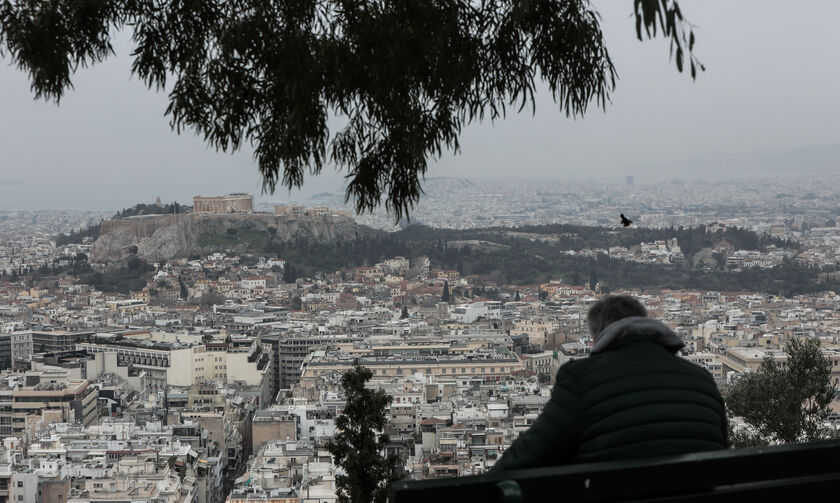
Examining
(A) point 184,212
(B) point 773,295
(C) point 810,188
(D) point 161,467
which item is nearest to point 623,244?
(B) point 773,295

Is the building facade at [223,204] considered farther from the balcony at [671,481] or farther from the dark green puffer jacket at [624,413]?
the balcony at [671,481]

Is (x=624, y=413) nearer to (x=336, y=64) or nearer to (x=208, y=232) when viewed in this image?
(x=336, y=64)

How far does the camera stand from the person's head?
1220 mm

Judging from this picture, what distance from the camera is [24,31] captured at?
217 centimetres

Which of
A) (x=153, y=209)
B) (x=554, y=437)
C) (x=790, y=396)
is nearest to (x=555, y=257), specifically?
(x=153, y=209)

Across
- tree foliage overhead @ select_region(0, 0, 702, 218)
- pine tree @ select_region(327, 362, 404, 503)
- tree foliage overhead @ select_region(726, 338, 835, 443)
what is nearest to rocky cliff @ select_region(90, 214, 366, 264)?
tree foliage overhead @ select_region(726, 338, 835, 443)

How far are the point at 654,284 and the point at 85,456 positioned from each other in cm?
2697

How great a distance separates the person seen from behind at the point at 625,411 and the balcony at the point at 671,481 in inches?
3.2

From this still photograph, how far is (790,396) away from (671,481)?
12.6 feet

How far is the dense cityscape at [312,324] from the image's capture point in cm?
1711

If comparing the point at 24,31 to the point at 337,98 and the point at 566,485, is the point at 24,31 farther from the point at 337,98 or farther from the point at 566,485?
the point at 566,485

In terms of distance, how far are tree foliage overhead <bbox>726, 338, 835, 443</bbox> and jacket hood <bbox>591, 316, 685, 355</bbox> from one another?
3.53 metres

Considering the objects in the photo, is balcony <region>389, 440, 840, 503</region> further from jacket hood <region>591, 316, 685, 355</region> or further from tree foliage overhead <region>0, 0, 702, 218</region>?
tree foliage overhead <region>0, 0, 702, 218</region>

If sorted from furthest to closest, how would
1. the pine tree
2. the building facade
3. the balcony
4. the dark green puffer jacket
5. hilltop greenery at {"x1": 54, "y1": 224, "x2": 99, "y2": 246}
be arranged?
the building facade → hilltop greenery at {"x1": 54, "y1": 224, "x2": 99, "y2": 246} → the pine tree → the dark green puffer jacket → the balcony
